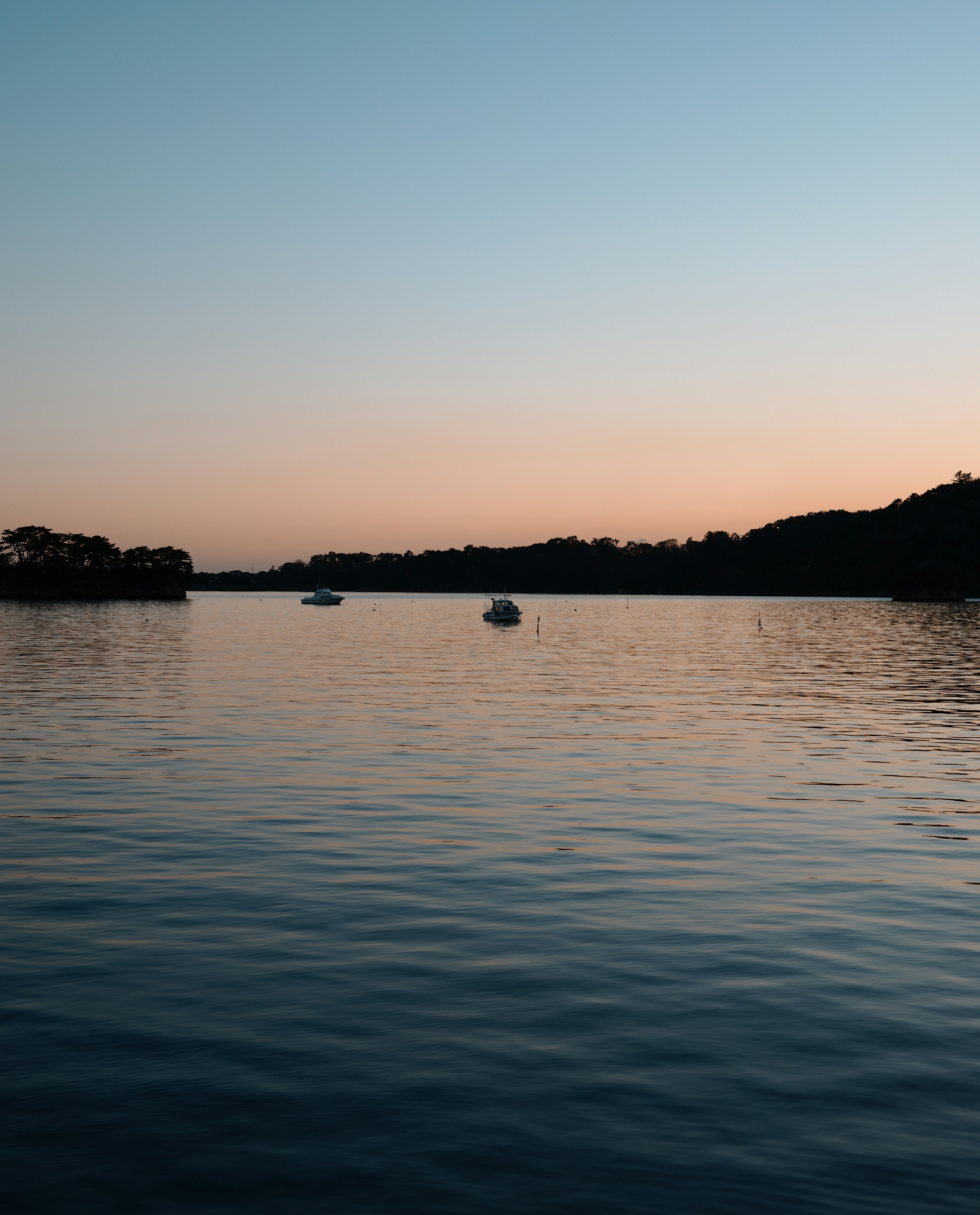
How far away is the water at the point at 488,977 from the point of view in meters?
8.34

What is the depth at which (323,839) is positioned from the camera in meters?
21.2

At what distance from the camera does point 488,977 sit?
1294 cm

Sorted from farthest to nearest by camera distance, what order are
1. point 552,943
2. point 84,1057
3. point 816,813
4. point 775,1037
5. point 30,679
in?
1. point 30,679
2. point 816,813
3. point 552,943
4. point 775,1037
5. point 84,1057

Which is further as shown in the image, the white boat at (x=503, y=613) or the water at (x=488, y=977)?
the white boat at (x=503, y=613)

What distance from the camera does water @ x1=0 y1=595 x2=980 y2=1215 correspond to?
8.34 metres

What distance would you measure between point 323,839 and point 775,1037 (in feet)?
38.7

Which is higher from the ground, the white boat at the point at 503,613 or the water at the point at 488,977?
the white boat at the point at 503,613

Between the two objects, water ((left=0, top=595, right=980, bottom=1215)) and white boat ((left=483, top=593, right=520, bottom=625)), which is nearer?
water ((left=0, top=595, right=980, bottom=1215))

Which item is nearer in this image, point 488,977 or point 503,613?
point 488,977

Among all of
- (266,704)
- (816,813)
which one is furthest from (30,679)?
(816,813)

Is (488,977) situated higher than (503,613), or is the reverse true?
(503,613)

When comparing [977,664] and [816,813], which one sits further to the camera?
[977,664]

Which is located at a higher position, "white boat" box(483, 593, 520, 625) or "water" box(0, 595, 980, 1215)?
"white boat" box(483, 593, 520, 625)

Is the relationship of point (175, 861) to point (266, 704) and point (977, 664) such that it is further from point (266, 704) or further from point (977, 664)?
point (977, 664)
